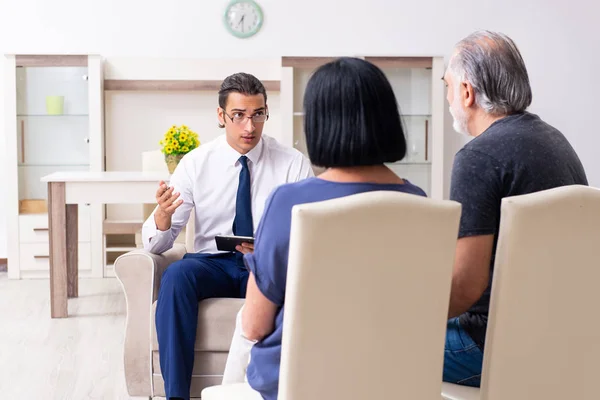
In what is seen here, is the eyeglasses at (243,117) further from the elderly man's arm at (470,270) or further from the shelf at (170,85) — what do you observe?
the shelf at (170,85)

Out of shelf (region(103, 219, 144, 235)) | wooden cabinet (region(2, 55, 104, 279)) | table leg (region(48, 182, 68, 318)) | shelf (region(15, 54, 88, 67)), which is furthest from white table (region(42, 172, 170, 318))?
shelf (region(15, 54, 88, 67))

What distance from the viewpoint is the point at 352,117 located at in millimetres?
1498

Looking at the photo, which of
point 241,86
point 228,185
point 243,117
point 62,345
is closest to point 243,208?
point 228,185

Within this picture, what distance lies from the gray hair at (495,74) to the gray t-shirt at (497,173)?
0.06m

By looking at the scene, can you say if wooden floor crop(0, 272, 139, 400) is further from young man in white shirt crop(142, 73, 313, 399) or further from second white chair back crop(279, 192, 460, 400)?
second white chair back crop(279, 192, 460, 400)

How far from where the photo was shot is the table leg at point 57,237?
4.21m

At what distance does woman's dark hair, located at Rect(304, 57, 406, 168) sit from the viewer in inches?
59.1

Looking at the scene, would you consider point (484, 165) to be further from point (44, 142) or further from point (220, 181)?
point (44, 142)

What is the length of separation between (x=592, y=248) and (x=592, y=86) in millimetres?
4789

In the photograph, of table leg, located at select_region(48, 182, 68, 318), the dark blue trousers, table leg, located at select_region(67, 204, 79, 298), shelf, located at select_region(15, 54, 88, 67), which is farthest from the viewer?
shelf, located at select_region(15, 54, 88, 67)

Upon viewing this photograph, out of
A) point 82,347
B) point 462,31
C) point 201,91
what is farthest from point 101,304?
point 462,31

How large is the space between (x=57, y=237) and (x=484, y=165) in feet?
9.63

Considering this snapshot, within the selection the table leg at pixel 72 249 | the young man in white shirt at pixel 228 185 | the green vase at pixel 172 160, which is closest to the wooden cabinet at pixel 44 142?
the table leg at pixel 72 249

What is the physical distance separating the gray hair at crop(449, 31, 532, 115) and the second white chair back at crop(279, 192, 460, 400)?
1.78ft
